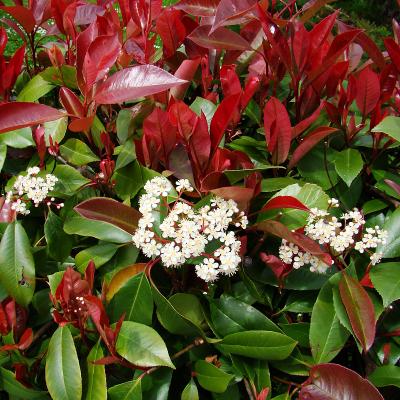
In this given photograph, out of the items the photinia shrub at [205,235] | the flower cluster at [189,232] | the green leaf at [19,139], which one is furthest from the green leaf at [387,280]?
the green leaf at [19,139]

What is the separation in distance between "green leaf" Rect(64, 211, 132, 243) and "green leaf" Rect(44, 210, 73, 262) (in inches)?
0.9

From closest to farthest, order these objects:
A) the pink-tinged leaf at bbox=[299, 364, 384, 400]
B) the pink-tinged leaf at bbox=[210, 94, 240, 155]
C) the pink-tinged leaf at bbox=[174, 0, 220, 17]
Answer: the pink-tinged leaf at bbox=[299, 364, 384, 400]
the pink-tinged leaf at bbox=[210, 94, 240, 155]
the pink-tinged leaf at bbox=[174, 0, 220, 17]

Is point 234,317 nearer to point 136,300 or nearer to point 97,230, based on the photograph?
point 136,300

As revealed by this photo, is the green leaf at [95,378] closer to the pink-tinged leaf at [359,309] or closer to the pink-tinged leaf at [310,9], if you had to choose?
the pink-tinged leaf at [359,309]

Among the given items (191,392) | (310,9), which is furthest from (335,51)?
(191,392)

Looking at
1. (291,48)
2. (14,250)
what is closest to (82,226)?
(14,250)

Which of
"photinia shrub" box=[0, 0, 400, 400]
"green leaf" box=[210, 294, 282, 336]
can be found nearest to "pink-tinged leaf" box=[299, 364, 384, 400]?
"photinia shrub" box=[0, 0, 400, 400]

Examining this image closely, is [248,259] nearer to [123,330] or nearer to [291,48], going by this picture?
[123,330]

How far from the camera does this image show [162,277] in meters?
1.00

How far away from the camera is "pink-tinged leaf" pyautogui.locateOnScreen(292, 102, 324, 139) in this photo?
101 cm

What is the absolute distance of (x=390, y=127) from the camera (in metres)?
0.95

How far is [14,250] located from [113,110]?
1.30 ft

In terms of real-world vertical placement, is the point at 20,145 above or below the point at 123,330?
above

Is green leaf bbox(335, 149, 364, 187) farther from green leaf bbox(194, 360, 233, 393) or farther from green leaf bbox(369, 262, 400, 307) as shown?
green leaf bbox(194, 360, 233, 393)
